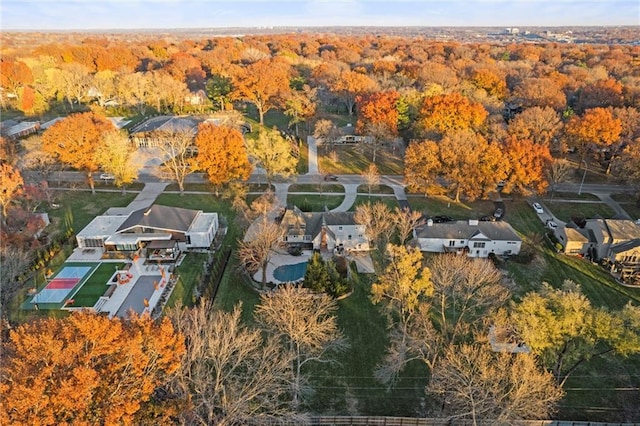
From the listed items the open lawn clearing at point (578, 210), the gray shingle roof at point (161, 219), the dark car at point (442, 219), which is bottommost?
the open lawn clearing at point (578, 210)

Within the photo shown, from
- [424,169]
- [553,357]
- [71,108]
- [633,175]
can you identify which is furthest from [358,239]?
[71,108]

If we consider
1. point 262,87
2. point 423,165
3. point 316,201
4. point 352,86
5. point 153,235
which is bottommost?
point 316,201

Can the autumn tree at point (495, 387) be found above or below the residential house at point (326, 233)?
above

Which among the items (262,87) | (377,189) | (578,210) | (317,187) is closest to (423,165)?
(377,189)

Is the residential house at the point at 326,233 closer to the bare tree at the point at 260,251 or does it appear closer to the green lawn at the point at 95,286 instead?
the bare tree at the point at 260,251

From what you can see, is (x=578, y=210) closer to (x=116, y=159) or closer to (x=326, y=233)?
(x=326, y=233)

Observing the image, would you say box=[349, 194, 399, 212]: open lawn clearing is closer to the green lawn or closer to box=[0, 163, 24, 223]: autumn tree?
the green lawn

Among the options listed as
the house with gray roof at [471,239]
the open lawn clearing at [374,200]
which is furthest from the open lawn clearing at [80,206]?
the house with gray roof at [471,239]
